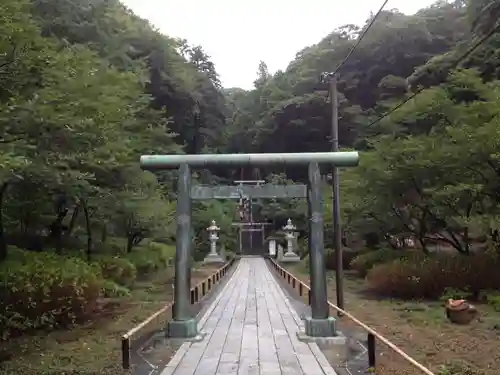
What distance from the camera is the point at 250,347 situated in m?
10.2

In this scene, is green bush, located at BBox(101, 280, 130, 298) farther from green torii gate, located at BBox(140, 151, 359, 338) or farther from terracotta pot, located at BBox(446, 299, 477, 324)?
terracotta pot, located at BBox(446, 299, 477, 324)

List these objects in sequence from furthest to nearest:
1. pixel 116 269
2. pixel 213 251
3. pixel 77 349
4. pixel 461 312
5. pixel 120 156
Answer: pixel 213 251
pixel 116 269
pixel 120 156
pixel 461 312
pixel 77 349

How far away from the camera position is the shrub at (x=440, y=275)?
67.8 feet

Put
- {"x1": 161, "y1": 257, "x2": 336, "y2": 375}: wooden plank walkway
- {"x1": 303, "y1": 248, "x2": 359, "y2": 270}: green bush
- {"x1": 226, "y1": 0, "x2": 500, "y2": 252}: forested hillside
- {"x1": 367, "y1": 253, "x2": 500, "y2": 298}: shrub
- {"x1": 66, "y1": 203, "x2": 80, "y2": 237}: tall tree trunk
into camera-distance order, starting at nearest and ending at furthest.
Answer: {"x1": 161, "y1": 257, "x2": 336, "y2": 375}: wooden plank walkway < {"x1": 226, "y1": 0, "x2": 500, "y2": 252}: forested hillside < {"x1": 367, "y1": 253, "x2": 500, "y2": 298}: shrub < {"x1": 66, "y1": 203, "x2": 80, "y2": 237}: tall tree trunk < {"x1": 303, "y1": 248, "x2": 359, "y2": 270}: green bush

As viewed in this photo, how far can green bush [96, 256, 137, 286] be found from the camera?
73.0 feet

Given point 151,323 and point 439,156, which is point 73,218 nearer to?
point 151,323

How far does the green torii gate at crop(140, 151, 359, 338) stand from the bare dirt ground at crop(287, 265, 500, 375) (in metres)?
1.38

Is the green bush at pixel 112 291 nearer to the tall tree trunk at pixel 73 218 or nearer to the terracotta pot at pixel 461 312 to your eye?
the tall tree trunk at pixel 73 218

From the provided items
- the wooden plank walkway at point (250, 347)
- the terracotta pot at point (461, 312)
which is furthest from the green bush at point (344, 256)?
the wooden plank walkway at point (250, 347)

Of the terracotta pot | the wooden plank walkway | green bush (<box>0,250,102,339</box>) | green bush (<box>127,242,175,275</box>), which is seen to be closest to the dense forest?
green bush (<box>0,250,102,339</box>)

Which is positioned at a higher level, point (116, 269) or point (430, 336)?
point (116, 269)

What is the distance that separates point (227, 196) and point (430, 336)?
649cm

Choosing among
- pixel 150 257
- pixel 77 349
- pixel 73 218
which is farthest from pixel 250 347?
pixel 150 257

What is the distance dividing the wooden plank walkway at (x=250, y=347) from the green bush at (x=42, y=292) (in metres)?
3.34
